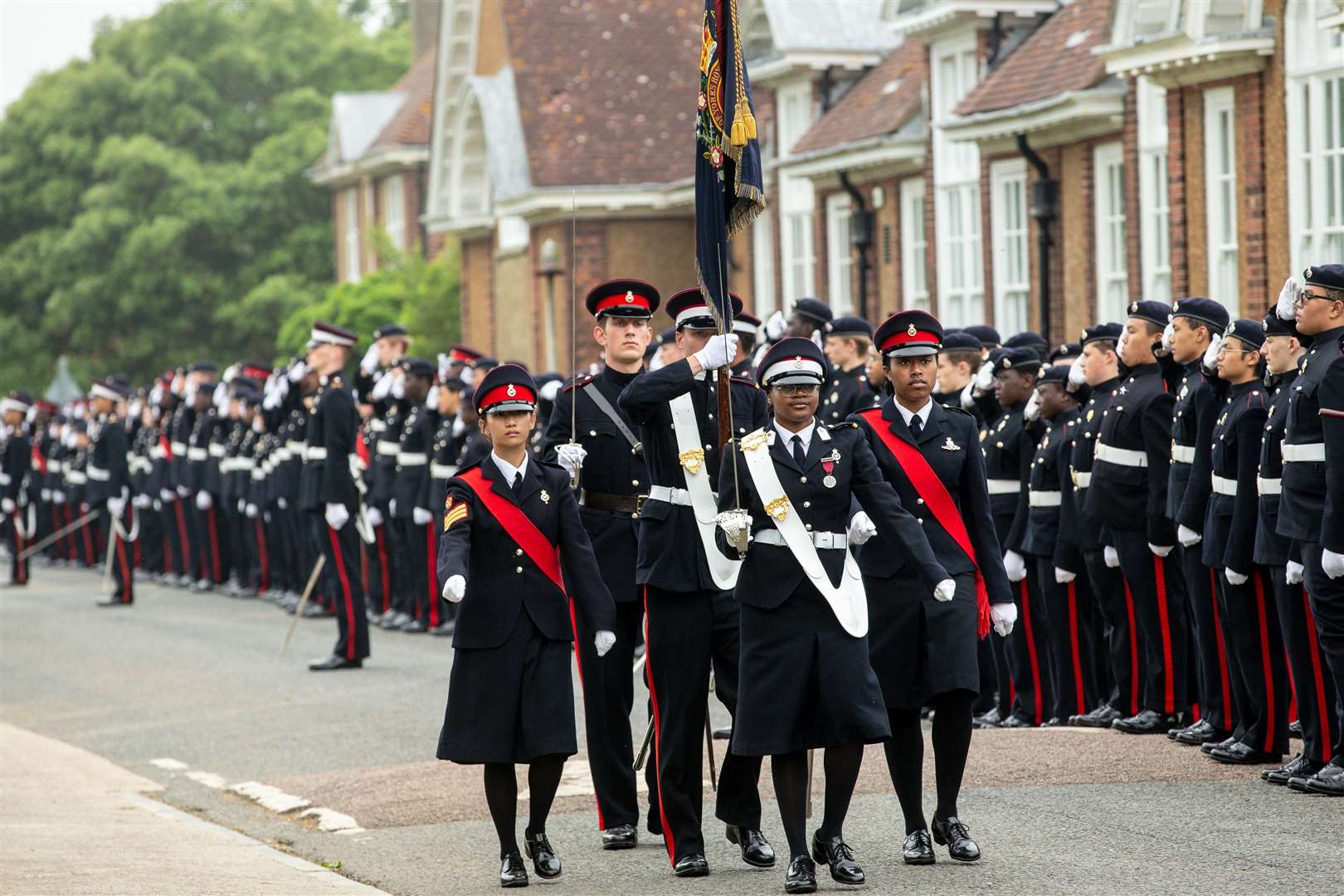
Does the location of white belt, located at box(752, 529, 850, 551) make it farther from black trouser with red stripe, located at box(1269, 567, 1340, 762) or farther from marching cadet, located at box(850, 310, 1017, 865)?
black trouser with red stripe, located at box(1269, 567, 1340, 762)

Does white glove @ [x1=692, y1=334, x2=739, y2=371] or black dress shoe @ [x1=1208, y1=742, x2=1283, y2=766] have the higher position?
white glove @ [x1=692, y1=334, x2=739, y2=371]

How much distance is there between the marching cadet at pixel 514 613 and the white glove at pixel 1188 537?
11.1ft

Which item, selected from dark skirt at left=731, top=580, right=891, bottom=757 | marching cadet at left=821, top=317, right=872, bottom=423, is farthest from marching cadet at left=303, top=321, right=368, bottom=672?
dark skirt at left=731, top=580, right=891, bottom=757

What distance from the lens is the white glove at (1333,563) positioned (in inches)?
373

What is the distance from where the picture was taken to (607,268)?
37.9m

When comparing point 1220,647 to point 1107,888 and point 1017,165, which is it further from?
point 1017,165

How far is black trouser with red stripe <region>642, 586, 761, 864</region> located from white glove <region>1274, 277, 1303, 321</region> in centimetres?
298

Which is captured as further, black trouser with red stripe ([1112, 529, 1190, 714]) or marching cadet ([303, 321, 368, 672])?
marching cadet ([303, 321, 368, 672])

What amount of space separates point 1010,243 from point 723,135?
17409mm

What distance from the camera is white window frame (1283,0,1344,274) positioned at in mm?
18922

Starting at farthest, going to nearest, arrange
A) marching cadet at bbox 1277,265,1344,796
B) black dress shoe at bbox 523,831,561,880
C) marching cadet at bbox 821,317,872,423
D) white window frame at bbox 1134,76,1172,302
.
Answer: white window frame at bbox 1134,76,1172,302, marching cadet at bbox 821,317,872,423, marching cadet at bbox 1277,265,1344,796, black dress shoe at bbox 523,831,561,880

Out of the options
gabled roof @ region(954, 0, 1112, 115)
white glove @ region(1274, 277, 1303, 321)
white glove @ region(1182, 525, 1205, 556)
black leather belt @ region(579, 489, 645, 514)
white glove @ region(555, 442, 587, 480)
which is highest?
gabled roof @ region(954, 0, 1112, 115)

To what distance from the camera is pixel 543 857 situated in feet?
29.6

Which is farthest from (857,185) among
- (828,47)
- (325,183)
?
(325,183)
